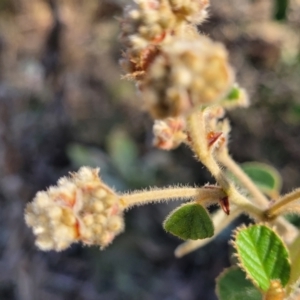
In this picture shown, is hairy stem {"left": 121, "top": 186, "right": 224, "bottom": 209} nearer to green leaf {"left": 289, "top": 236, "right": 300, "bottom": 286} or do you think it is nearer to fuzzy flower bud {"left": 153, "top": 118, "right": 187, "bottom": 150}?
fuzzy flower bud {"left": 153, "top": 118, "right": 187, "bottom": 150}

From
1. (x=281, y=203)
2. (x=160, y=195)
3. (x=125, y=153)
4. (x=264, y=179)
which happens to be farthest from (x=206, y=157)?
(x=125, y=153)

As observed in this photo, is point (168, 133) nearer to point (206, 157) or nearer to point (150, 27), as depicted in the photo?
point (206, 157)

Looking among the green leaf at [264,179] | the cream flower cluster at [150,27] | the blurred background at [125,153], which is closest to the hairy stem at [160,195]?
the cream flower cluster at [150,27]

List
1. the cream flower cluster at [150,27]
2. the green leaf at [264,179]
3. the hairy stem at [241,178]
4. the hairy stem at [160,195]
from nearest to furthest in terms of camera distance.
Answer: the cream flower cluster at [150,27]
the hairy stem at [160,195]
the hairy stem at [241,178]
the green leaf at [264,179]

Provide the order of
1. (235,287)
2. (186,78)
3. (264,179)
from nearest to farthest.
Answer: (186,78)
(235,287)
(264,179)

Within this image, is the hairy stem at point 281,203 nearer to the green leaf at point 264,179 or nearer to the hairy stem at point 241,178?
the hairy stem at point 241,178

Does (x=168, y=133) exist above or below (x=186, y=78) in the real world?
below
